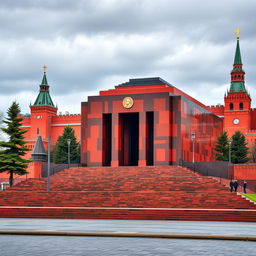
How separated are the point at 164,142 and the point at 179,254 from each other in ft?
134

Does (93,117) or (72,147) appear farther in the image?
(72,147)

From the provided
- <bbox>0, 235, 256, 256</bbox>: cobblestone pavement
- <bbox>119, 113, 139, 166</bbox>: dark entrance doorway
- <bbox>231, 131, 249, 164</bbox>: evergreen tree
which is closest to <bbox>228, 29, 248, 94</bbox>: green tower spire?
<bbox>231, 131, 249, 164</bbox>: evergreen tree

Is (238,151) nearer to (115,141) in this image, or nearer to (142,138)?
(142,138)

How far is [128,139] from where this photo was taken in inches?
2324

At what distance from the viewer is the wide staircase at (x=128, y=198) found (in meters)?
24.3

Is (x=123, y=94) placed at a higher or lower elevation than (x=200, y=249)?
higher

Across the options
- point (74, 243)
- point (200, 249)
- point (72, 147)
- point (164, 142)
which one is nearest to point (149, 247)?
point (200, 249)

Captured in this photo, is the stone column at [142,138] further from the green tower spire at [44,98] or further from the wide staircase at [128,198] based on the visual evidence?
the green tower spire at [44,98]

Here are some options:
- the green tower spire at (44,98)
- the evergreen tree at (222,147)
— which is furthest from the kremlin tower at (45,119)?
the evergreen tree at (222,147)

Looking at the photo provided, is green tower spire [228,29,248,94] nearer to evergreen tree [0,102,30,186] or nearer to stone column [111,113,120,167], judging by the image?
stone column [111,113,120,167]

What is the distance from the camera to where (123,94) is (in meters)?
54.9

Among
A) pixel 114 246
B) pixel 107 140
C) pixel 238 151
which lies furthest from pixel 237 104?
pixel 114 246

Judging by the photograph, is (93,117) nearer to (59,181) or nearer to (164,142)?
(164,142)

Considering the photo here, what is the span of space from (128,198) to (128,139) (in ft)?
92.8
